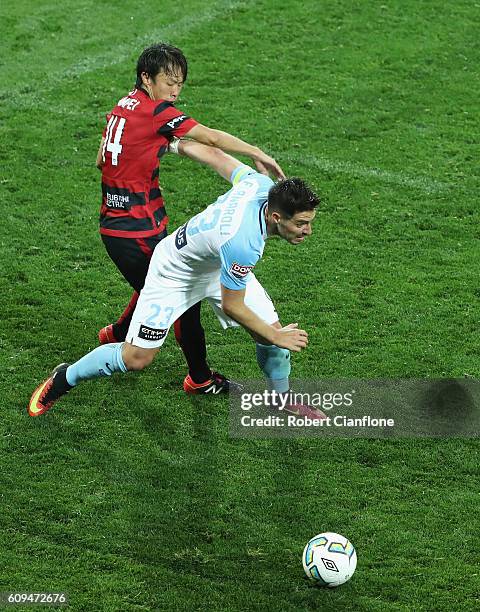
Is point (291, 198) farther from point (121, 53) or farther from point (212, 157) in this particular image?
point (121, 53)

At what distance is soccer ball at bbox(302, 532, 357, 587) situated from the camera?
5.82m

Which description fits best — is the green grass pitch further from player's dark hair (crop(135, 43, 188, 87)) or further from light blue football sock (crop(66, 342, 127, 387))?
player's dark hair (crop(135, 43, 188, 87))

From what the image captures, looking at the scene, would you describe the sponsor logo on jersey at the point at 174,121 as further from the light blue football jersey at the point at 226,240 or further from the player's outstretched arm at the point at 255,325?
the player's outstretched arm at the point at 255,325

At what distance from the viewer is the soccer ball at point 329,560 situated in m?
5.82

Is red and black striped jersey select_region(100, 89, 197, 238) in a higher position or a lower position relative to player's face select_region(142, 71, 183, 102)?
lower

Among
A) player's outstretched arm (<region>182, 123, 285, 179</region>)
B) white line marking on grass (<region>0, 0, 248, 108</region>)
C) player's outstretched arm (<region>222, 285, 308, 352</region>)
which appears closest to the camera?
player's outstretched arm (<region>222, 285, 308, 352</region>)

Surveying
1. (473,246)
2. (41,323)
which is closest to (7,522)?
(41,323)

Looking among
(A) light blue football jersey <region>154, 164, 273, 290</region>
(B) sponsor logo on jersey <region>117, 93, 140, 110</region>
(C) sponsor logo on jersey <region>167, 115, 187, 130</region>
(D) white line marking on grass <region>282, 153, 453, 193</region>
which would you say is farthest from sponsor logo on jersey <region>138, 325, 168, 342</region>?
(D) white line marking on grass <region>282, 153, 453, 193</region>

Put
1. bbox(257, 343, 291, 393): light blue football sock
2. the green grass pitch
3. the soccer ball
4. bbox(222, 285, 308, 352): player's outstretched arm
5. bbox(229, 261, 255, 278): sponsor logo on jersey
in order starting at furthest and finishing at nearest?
bbox(257, 343, 291, 393): light blue football sock < bbox(222, 285, 308, 352): player's outstretched arm < bbox(229, 261, 255, 278): sponsor logo on jersey < the green grass pitch < the soccer ball

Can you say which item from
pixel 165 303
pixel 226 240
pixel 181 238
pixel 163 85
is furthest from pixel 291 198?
pixel 163 85

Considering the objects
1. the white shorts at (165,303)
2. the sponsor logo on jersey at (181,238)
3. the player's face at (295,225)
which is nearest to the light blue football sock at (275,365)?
the white shorts at (165,303)

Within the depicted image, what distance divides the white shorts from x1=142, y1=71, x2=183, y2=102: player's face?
1145mm

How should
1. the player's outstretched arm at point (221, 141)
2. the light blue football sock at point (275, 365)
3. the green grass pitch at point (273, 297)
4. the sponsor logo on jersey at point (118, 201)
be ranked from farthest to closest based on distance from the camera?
the sponsor logo on jersey at point (118, 201), the light blue football sock at point (275, 365), the player's outstretched arm at point (221, 141), the green grass pitch at point (273, 297)

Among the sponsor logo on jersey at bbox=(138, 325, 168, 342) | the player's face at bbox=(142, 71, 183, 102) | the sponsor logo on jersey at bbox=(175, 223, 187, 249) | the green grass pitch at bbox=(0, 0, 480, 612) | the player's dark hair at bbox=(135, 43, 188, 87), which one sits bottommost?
the green grass pitch at bbox=(0, 0, 480, 612)
